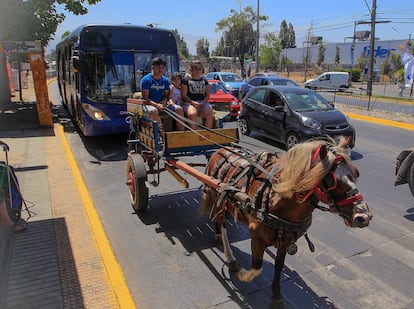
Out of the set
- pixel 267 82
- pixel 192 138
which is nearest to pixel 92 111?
pixel 192 138

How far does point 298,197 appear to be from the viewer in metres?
2.88

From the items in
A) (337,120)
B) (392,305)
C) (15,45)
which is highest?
(15,45)

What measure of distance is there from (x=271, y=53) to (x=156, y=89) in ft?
209

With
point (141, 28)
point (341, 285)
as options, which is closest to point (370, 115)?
point (141, 28)

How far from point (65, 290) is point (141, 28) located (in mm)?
7387

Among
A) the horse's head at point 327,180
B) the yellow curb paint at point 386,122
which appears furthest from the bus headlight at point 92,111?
the yellow curb paint at point 386,122

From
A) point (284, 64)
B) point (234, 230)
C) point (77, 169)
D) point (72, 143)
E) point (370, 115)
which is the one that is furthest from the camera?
point (284, 64)

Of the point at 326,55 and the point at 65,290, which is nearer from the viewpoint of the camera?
the point at 65,290

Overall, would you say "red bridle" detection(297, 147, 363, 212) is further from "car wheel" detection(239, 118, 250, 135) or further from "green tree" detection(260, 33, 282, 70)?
"green tree" detection(260, 33, 282, 70)

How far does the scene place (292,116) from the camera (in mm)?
9766

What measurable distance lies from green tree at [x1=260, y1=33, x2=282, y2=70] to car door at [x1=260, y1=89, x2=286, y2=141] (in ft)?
190

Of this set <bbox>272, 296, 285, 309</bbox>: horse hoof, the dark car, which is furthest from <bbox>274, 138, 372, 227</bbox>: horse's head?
the dark car

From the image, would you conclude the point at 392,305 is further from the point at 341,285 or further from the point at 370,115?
the point at 370,115

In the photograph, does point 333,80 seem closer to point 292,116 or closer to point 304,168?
point 292,116
